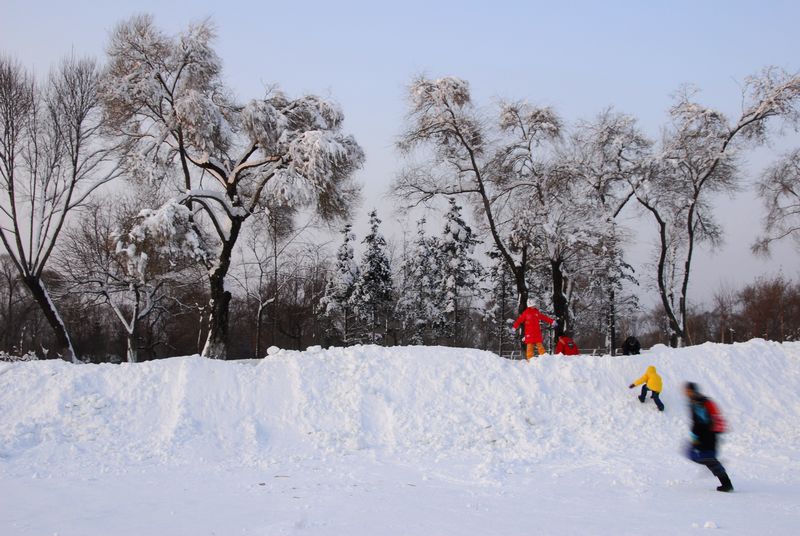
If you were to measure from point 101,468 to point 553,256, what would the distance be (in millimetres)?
16468

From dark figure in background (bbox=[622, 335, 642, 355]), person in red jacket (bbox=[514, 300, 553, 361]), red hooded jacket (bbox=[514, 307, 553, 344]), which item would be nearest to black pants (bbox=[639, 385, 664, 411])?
person in red jacket (bbox=[514, 300, 553, 361])

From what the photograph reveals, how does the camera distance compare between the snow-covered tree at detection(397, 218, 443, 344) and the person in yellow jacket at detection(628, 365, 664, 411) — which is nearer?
the person in yellow jacket at detection(628, 365, 664, 411)

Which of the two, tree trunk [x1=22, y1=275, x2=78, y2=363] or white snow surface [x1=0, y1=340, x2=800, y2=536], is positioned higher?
tree trunk [x1=22, y1=275, x2=78, y2=363]

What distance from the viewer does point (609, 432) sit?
11656 millimetres

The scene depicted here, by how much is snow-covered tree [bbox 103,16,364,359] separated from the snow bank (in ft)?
17.4

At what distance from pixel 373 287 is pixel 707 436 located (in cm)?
3078

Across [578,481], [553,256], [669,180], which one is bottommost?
[578,481]

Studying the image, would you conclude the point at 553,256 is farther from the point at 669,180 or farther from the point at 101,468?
the point at 101,468

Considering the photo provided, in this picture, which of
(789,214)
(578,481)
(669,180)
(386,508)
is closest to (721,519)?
(578,481)

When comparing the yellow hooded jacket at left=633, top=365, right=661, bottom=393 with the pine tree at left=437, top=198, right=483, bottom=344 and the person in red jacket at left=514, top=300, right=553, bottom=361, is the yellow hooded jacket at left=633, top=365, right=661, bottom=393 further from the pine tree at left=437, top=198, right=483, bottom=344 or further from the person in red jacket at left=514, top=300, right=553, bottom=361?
the pine tree at left=437, top=198, right=483, bottom=344

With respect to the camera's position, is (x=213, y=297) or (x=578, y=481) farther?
(x=213, y=297)

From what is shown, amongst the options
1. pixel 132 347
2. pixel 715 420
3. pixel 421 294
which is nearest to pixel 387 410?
pixel 715 420

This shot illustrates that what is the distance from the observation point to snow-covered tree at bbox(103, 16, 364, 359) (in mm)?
16719

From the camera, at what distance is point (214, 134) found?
17.2 metres
